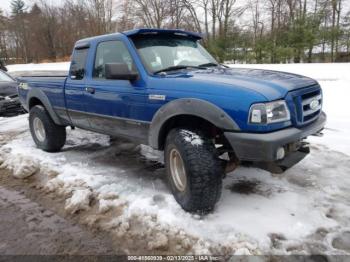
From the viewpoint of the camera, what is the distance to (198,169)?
3.18 meters

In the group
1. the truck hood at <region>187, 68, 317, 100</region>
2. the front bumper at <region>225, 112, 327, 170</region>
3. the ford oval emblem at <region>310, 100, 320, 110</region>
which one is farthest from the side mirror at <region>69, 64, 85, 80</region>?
the ford oval emblem at <region>310, 100, 320, 110</region>

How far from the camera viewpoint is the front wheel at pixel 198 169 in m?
3.19

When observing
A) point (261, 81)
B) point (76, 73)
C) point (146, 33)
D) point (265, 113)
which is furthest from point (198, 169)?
point (76, 73)

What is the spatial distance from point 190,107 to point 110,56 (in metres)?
1.72

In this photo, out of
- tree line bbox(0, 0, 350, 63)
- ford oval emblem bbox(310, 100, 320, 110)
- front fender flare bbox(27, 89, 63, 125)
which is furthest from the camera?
tree line bbox(0, 0, 350, 63)

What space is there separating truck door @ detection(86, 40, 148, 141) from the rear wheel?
1.20 meters

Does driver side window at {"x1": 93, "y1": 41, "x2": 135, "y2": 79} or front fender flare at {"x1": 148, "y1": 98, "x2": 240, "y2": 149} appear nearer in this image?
front fender flare at {"x1": 148, "y1": 98, "x2": 240, "y2": 149}

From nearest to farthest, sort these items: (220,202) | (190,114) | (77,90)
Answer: (190,114)
(220,202)
(77,90)

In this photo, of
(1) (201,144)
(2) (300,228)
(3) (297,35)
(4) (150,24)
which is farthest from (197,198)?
(4) (150,24)

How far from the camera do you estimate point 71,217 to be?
11.6ft

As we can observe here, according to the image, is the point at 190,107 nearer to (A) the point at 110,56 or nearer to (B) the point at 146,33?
(B) the point at 146,33

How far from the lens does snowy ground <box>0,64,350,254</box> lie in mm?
2957

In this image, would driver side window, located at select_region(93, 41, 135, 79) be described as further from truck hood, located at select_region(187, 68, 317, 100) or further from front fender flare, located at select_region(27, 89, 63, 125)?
front fender flare, located at select_region(27, 89, 63, 125)

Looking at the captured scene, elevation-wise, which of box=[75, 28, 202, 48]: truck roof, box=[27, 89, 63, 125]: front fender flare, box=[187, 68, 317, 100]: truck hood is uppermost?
box=[75, 28, 202, 48]: truck roof
